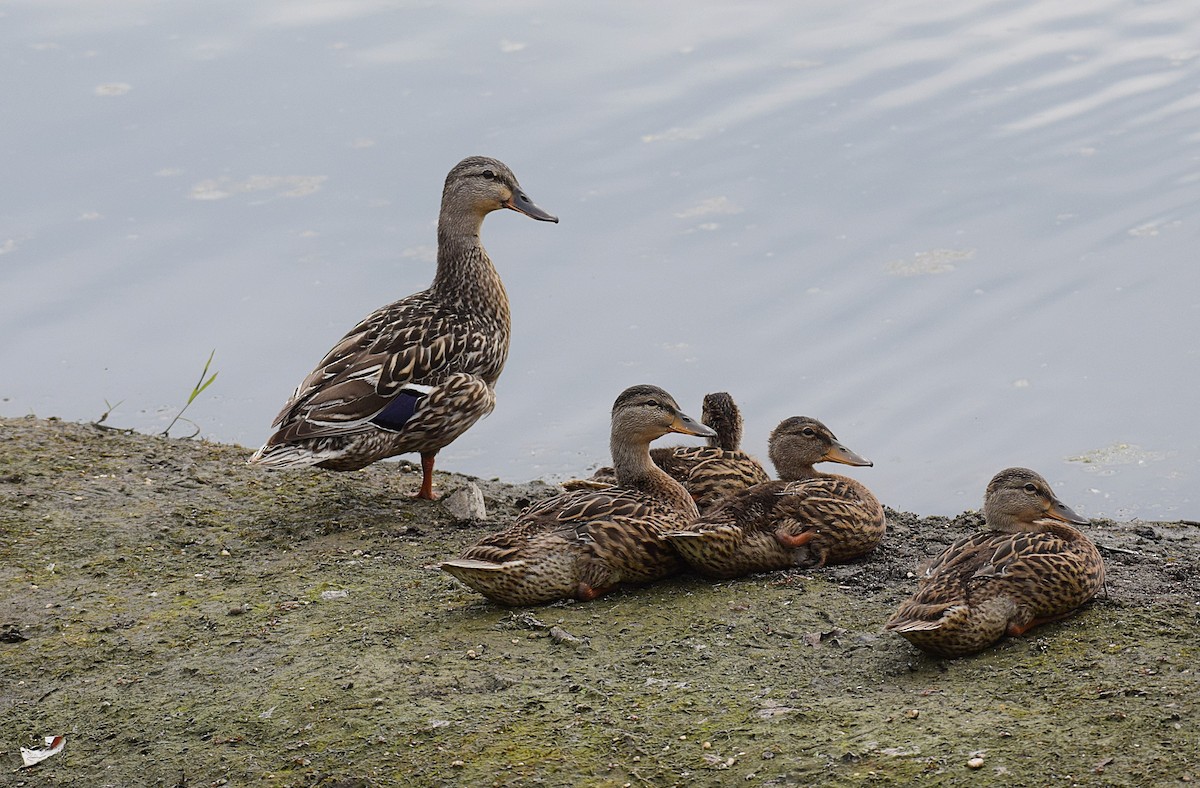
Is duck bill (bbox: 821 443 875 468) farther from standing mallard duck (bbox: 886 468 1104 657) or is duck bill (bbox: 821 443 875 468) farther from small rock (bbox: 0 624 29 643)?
small rock (bbox: 0 624 29 643)

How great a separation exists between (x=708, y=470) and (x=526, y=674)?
2171 mm

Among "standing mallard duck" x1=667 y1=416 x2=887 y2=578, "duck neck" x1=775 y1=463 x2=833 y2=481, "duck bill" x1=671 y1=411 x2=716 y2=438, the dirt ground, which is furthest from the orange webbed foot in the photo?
"duck neck" x1=775 y1=463 x2=833 y2=481

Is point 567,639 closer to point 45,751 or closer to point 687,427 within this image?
point 687,427

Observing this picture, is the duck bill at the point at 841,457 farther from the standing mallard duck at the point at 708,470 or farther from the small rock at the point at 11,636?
the small rock at the point at 11,636

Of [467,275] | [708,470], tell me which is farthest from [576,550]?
[467,275]

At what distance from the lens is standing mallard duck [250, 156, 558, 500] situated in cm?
697

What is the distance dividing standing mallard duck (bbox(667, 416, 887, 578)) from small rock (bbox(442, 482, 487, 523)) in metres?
1.38

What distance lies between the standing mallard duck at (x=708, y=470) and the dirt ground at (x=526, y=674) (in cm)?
80

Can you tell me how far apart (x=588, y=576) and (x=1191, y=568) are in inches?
95.8

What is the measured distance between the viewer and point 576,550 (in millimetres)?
5711

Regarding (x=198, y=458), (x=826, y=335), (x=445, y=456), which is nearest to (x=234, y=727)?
(x=198, y=458)

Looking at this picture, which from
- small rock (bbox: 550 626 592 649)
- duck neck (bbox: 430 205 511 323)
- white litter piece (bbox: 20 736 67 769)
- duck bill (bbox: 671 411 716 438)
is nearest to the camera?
white litter piece (bbox: 20 736 67 769)

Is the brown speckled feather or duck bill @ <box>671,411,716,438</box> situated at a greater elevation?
duck bill @ <box>671,411,716,438</box>

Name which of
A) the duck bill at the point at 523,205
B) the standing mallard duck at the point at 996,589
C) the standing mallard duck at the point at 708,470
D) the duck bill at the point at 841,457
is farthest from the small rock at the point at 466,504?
the standing mallard duck at the point at 996,589
